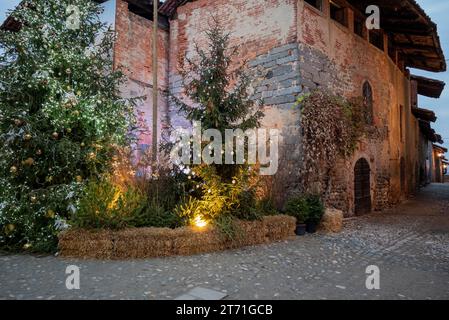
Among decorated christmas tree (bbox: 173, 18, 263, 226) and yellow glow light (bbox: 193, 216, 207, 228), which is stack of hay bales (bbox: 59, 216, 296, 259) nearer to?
yellow glow light (bbox: 193, 216, 207, 228)

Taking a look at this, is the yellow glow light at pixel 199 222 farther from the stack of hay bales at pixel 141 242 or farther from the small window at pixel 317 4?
the small window at pixel 317 4

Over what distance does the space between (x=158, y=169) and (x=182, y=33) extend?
627cm

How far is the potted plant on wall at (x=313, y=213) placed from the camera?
25.1 feet

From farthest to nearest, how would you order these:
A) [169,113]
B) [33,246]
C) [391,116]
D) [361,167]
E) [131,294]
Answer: [391,116] → [169,113] → [361,167] → [33,246] → [131,294]

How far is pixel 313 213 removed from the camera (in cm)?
765

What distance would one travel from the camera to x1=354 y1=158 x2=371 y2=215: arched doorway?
34.1 ft

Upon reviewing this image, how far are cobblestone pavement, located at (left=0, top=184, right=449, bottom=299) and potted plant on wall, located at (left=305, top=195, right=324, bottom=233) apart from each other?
81cm

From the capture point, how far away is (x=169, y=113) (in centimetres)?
1142

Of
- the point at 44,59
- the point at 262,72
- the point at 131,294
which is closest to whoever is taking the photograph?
the point at 131,294

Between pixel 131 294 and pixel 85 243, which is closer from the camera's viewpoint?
pixel 131 294

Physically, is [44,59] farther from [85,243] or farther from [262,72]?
[262,72]

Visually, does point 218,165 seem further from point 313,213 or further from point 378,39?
point 378,39

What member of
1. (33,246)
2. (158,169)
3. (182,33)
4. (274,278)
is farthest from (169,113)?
(274,278)

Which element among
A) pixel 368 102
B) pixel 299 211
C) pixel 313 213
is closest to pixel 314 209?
pixel 313 213
